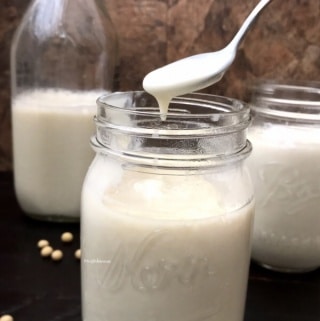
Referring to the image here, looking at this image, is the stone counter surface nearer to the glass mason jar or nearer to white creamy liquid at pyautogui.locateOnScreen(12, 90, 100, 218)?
white creamy liquid at pyautogui.locateOnScreen(12, 90, 100, 218)

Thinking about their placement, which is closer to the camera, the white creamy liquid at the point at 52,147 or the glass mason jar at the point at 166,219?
the glass mason jar at the point at 166,219

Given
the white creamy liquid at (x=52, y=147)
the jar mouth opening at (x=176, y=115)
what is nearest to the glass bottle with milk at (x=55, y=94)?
the white creamy liquid at (x=52, y=147)

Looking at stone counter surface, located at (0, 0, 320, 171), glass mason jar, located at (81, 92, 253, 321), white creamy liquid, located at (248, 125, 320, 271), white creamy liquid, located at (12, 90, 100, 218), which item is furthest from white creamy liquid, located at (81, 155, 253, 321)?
stone counter surface, located at (0, 0, 320, 171)

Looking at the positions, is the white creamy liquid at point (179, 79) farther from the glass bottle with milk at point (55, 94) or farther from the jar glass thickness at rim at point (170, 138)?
the glass bottle with milk at point (55, 94)

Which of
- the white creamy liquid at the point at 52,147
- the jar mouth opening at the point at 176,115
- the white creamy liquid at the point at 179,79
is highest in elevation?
the white creamy liquid at the point at 179,79

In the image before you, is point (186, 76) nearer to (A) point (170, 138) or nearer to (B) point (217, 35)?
(A) point (170, 138)

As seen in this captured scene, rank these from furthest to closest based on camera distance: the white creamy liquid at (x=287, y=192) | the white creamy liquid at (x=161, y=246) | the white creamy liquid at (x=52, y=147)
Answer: the white creamy liquid at (x=52, y=147)
the white creamy liquid at (x=287, y=192)
the white creamy liquid at (x=161, y=246)

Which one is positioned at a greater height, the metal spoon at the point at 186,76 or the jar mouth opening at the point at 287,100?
the metal spoon at the point at 186,76
